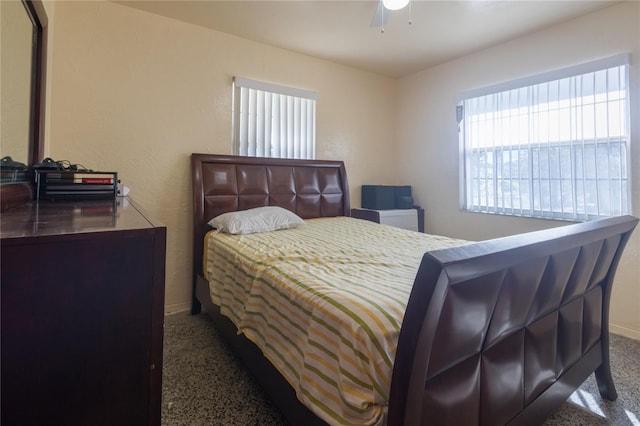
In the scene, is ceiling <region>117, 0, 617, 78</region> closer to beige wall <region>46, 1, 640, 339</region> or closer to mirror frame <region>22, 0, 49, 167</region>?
beige wall <region>46, 1, 640, 339</region>

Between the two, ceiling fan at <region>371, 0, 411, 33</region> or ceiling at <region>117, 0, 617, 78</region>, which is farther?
ceiling at <region>117, 0, 617, 78</region>

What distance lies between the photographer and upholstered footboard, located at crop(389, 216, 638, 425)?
71cm

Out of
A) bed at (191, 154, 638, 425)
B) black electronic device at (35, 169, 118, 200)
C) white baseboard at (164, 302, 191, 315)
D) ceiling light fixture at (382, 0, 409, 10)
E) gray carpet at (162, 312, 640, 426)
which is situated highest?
ceiling light fixture at (382, 0, 409, 10)

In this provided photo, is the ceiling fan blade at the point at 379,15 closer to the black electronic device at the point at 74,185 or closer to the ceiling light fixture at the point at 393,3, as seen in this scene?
the ceiling light fixture at the point at 393,3

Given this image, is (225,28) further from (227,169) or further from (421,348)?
(421,348)

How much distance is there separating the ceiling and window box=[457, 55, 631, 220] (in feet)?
1.60

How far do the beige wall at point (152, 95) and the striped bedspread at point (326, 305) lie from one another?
2.98 ft

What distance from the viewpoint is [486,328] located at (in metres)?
0.90

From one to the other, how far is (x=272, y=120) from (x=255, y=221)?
4.12 ft

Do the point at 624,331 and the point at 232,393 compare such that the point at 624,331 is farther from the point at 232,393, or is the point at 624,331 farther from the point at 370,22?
the point at 370,22

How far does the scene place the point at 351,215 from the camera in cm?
356

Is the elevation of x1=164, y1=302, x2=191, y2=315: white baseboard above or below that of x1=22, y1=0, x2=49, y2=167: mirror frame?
below

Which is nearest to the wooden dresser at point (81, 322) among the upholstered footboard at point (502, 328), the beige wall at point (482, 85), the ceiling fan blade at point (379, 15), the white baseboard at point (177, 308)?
the upholstered footboard at point (502, 328)

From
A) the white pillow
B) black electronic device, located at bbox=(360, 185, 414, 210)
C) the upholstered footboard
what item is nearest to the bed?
the upholstered footboard
